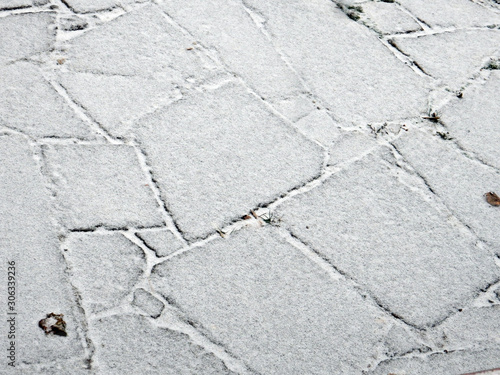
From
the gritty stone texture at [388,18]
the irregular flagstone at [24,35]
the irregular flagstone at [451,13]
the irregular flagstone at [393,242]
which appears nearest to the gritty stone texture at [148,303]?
the irregular flagstone at [393,242]

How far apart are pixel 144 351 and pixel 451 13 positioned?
9.83 ft

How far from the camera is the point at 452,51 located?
3605 millimetres

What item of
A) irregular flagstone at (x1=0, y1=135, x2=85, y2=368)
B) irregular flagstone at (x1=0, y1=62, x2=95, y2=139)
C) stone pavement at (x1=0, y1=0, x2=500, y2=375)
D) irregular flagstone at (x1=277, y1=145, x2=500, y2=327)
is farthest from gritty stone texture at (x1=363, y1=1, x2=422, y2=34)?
irregular flagstone at (x1=0, y1=135, x2=85, y2=368)

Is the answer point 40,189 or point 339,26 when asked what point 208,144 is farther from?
point 339,26

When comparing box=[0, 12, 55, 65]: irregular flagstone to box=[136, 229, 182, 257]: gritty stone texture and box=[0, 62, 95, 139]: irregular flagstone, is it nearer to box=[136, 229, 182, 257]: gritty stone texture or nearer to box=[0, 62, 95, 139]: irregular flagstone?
box=[0, 62, 95, 139]: irregular flagstone

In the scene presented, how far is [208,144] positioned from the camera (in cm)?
284

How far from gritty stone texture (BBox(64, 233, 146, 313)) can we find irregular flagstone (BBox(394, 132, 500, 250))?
1440mm

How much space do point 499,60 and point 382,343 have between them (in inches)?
84.2

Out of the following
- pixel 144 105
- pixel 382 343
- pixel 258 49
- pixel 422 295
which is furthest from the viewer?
pixel 258 49

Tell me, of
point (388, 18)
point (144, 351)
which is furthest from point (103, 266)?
point (388, 18)

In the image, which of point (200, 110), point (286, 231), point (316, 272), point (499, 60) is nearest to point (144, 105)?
point (200, 110)

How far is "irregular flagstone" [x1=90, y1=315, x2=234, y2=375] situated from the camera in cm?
205

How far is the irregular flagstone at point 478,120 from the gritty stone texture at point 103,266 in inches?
70.8

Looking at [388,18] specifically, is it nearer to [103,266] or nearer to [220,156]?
[220,156]
